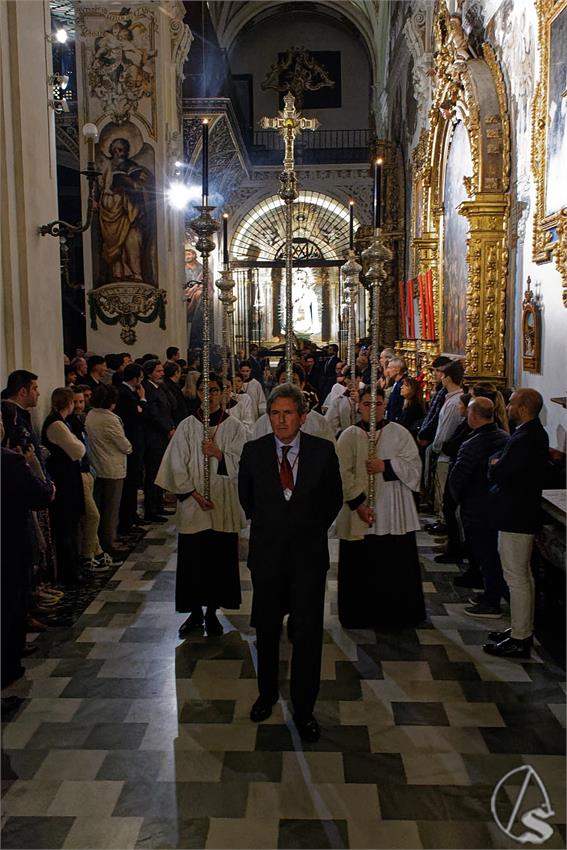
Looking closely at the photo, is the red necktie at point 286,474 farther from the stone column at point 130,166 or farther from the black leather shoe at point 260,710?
the stone column at point 130,166

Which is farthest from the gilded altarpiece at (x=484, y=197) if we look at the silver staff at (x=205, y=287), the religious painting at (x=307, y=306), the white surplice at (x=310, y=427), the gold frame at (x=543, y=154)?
the religious painting at (x=307, y=306)

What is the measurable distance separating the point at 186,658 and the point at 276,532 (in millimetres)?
1500

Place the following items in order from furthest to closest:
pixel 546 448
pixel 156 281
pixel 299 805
Answer: pixel 156 281 < pixel 546 448 < pixel 299 805

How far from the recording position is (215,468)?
539 cm

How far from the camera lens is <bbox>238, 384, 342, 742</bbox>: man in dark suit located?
3.95 meters

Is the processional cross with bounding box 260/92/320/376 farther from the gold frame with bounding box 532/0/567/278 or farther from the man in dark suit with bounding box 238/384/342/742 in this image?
the gold frame with bounding box 532/0/567/278

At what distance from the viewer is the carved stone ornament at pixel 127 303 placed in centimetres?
1357

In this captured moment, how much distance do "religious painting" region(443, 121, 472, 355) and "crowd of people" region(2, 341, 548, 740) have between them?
240cm

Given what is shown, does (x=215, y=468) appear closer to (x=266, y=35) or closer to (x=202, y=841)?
(x=202, y=841)

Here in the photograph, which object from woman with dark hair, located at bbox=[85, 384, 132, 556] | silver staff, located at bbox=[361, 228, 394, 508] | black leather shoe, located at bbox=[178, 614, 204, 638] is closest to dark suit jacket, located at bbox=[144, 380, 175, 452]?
woman with dark hair, located at bbox=[85, 384, 132, 556]

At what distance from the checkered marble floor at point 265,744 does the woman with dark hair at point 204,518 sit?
26 cm

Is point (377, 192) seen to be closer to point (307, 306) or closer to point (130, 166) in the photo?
point (130, 166)

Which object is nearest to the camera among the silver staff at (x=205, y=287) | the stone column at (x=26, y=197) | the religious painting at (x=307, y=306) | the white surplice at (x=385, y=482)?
the silver staff at (x=205, y=287)

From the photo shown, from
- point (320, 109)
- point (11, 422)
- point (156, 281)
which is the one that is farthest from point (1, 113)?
point (320, 109)
